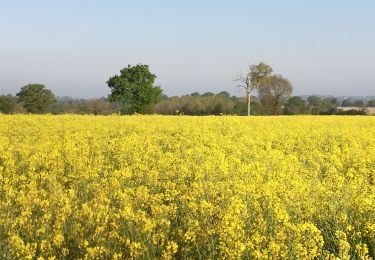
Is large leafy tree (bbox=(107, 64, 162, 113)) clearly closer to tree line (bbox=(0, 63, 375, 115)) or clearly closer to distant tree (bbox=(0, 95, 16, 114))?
tree line (bbox=(0, 63, 375, 115))

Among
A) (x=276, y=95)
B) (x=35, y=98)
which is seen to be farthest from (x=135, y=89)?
(x=276, y=95)

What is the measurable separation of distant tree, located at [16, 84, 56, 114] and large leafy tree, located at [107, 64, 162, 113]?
15.2 metres

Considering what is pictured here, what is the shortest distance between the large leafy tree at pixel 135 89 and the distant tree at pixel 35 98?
597 inches

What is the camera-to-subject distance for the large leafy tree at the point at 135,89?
52219 mm

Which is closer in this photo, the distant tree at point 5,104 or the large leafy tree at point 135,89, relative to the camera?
the large leafy tree at point 135,89

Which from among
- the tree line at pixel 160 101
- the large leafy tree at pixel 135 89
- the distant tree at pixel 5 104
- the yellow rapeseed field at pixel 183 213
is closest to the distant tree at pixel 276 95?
the tree line at pixel 160 101

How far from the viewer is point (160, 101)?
2186 inches

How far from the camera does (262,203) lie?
5918 mm

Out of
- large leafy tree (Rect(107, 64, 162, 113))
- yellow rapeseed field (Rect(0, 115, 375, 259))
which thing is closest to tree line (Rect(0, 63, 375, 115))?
large leafy tree (Rect(107, 64, 162, 113))

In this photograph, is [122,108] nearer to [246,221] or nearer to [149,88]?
[149,88]

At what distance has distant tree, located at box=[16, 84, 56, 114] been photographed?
208 feet

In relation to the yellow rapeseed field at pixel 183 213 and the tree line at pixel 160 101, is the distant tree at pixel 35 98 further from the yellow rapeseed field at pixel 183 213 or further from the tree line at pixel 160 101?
the yellow rapeseed field at pixel 183 213

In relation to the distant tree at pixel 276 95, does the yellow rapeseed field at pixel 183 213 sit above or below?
below

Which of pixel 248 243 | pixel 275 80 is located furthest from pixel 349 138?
pixel 275 80
